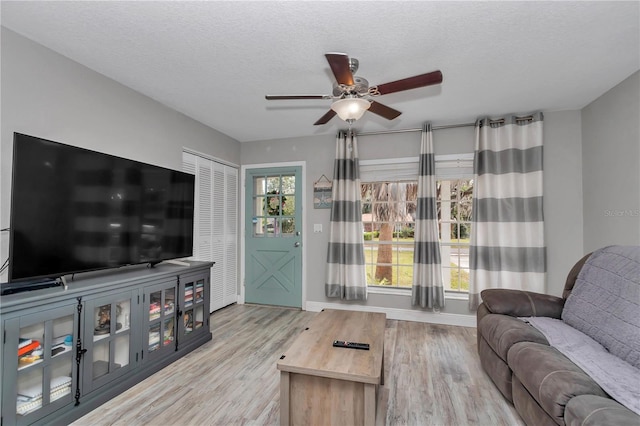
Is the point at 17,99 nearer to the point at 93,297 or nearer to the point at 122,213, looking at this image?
the point at 122,213

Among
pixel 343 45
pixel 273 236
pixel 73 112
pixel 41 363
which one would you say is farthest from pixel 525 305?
pixel 73 112

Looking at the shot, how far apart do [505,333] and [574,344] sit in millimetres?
366

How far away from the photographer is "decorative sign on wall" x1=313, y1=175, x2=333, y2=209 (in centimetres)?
414

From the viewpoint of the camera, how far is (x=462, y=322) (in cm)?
360

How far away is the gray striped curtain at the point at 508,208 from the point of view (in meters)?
3.27

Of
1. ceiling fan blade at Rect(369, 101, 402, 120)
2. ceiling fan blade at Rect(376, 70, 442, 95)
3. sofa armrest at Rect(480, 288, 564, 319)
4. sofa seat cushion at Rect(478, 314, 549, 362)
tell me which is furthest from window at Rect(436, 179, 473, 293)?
ceiling fan blade at Rect(376, 70, 442, 95)

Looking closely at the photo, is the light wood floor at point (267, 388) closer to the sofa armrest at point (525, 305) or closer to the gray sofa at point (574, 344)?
the gray sofa at point (574, 344)

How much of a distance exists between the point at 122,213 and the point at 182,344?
4.40ft

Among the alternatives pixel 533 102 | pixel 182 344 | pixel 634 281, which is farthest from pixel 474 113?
pixel 182 344

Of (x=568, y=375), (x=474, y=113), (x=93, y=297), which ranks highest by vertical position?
(x=474, y=113)

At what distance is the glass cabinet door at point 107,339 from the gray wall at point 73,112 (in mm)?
698

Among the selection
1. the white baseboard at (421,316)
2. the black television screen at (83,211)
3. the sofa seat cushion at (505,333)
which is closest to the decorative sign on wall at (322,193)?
the white baseboard at (421,316)

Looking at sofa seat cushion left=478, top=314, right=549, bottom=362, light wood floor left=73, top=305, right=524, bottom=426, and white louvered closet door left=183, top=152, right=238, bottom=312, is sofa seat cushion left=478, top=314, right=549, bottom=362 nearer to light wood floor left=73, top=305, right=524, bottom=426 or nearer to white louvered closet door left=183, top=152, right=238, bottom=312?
light wood floor left=73, top=305, right=524, bottom=426

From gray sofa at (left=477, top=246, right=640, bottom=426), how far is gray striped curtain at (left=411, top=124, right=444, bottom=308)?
997mm
